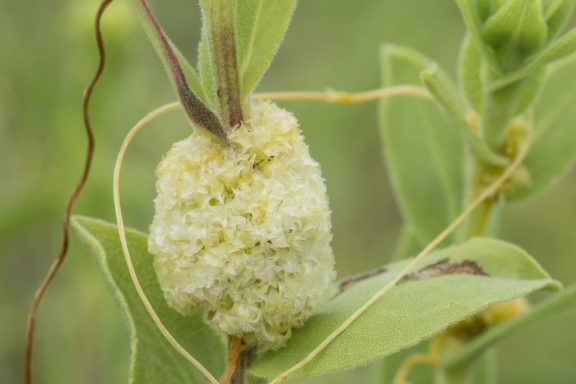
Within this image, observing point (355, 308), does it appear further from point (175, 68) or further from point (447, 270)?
point (175, 68)

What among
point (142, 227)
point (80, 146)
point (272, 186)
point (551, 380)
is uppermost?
point (272, 186)

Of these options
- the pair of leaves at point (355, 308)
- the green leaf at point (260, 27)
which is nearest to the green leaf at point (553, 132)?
the pair of leaves at point (355, 308)

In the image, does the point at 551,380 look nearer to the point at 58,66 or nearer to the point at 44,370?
the point at 44,370

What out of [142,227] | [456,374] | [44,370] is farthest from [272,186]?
[44,370]

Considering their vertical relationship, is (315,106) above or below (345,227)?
above

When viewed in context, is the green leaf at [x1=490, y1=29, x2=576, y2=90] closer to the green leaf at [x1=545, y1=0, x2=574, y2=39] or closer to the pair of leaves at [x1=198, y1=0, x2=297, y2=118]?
the green leaf at [x1=545, y1=0, x2=574, y2=39]

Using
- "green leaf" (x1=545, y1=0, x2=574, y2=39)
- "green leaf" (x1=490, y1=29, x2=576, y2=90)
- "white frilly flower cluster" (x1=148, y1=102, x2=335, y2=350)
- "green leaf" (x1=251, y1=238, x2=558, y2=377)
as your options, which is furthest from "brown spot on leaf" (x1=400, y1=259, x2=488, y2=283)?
"green leaf" (x1=545, y1=0, x2=574, y2=39)
